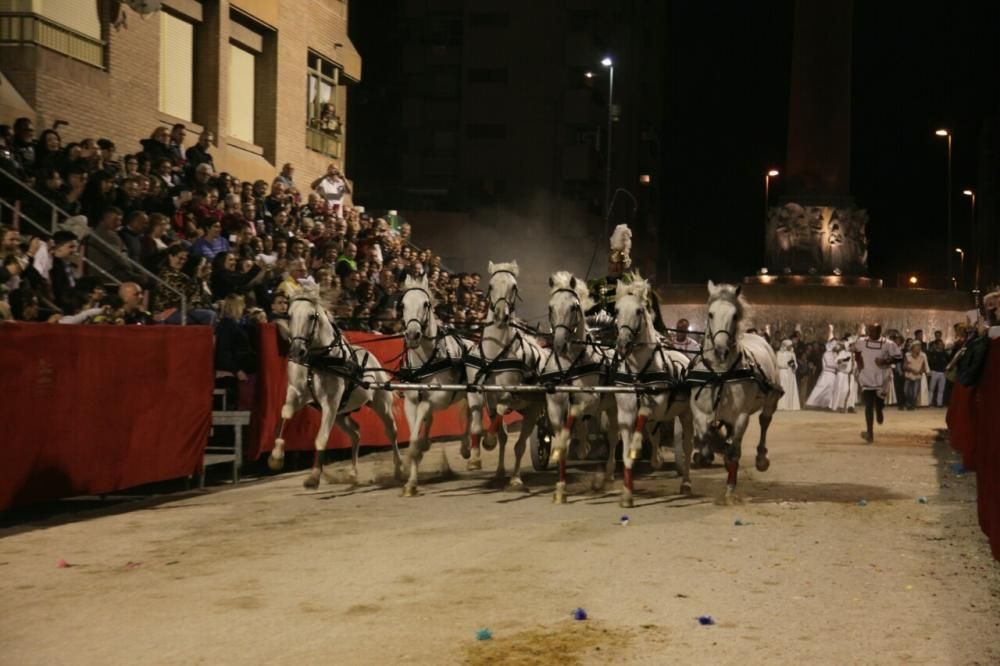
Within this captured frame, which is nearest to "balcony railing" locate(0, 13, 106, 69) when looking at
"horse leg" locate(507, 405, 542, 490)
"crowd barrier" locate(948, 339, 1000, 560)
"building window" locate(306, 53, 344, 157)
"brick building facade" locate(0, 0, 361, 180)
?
"brick building facade" locate(0, 0, 361, 180)

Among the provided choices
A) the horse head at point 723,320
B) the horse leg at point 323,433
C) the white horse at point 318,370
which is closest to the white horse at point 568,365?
the horse head at point 723,320

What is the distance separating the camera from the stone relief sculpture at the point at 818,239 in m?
47.9

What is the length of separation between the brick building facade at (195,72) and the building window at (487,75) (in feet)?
104

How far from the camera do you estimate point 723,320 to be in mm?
14484

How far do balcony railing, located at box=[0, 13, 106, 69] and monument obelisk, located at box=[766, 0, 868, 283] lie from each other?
30.1 meters

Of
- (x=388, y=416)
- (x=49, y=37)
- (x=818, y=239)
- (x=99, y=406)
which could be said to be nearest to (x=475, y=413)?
(x=388, y=416)

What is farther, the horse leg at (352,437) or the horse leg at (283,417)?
the horse leg at (352,437)

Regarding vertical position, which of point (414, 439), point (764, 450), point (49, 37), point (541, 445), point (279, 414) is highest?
point (49, 37)

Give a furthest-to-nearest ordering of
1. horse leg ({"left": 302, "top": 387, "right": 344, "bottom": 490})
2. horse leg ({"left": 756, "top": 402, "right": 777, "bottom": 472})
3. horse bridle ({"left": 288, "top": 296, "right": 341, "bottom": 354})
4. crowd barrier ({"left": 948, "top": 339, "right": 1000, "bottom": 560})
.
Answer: horse leg ({"left": 756, "top": 402, "right": 777, "bottom": 472}) → horse leg ({"left": 302, "top": 387, "right": 344, "bottom": 490}) → horse bridle ({"left": 288, "top": 296, "right": 341, "bottom": 354}) → crowd barrier ({"left": 948, "top": 339, "right": 1000, "bottom": 560})

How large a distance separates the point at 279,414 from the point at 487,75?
185 ft

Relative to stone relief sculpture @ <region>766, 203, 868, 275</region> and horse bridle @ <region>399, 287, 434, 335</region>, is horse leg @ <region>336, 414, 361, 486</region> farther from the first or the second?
stone relief sculpture @ <region>766, 203, 868, 275</region>

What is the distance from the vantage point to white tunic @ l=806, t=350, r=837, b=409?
38562 mm

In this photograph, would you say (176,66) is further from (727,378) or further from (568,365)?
(727,378)

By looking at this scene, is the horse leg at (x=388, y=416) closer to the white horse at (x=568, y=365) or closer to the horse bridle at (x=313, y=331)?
the horse bridle at (x=313, y=331)
